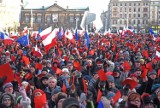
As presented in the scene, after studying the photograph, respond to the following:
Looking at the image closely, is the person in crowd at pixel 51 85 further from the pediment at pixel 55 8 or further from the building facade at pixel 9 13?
the pediment at pixel 55 8

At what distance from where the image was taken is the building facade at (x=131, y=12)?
5118 inches

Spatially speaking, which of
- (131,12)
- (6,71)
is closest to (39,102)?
(6,71)

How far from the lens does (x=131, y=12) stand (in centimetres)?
13300

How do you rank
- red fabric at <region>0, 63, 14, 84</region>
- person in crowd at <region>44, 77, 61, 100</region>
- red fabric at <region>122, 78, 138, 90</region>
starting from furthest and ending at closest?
person in crowd at <region>44, 77, 61, 100</region>, red fabric at <region>122, 78, 138, 90</region>, red fabric at <region>0, 63, 14, 84</region>

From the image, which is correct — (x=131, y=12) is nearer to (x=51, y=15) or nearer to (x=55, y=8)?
(x=55, y=8)

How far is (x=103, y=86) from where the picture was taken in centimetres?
811

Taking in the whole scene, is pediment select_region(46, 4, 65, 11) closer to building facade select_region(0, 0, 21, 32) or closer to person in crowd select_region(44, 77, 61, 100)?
building facade select_region(0, 0, 21, 32)

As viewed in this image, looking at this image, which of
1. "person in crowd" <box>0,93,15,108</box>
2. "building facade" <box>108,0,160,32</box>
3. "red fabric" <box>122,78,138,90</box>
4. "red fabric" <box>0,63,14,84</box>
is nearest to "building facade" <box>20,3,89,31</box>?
"building facade" <box>108,0,160,32</box>

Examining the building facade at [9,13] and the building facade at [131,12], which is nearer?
the building facade at [9,13]

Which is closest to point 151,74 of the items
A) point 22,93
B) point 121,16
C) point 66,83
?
point 66,83

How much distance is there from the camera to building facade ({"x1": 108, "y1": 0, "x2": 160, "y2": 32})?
130000mm

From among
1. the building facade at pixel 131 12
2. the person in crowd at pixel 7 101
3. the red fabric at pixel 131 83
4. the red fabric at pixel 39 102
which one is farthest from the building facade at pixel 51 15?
the person in crowd at pixel 7 101

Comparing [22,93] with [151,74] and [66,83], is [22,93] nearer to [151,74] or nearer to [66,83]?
[66,83]

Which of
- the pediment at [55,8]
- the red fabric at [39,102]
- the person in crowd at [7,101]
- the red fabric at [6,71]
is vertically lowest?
the red fabric at [39,102]
